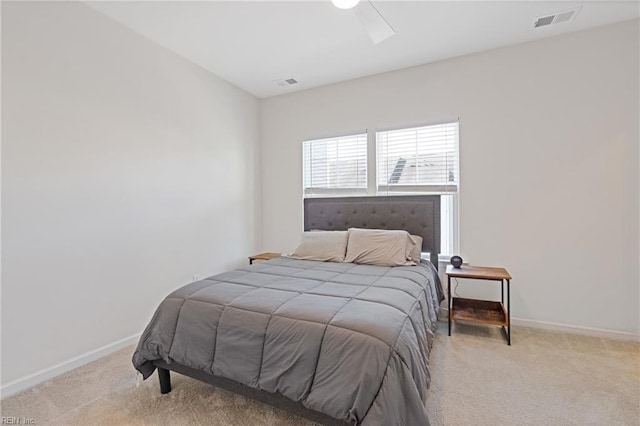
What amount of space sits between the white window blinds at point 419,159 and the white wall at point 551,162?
0.12 metres

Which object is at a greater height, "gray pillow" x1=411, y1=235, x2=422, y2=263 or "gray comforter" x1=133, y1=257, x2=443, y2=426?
"gray pillow" x1=411, y1=235, x2=422, y2=263

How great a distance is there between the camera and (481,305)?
3.02 meters

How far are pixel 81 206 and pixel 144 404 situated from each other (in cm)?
155

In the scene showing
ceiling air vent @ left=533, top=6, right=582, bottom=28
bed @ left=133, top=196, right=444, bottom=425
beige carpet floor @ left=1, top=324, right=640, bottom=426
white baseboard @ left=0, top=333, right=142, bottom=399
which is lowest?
beige carpet floor @ left=1, top=324, right=640, bottom=426

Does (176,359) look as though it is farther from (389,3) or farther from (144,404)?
(389,3)

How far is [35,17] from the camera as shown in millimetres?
2086

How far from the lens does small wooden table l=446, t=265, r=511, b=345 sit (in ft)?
8.62

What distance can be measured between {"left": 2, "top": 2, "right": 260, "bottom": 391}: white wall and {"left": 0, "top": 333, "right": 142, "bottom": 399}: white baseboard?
0.02m

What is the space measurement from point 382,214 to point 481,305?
1.37 metres

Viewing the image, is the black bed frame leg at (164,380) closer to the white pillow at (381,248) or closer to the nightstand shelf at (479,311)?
the white pillow at (381,248)

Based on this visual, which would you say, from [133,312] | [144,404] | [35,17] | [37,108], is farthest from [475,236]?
[35,17]

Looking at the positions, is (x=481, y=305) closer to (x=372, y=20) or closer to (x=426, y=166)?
(x=426, y=166)

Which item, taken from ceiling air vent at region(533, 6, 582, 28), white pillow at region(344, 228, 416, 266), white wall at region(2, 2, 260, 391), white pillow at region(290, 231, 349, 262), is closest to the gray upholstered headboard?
white pillow at region(344, 228, 416, 266)

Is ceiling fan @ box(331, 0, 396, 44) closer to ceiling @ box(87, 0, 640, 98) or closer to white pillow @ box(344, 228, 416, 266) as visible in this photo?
ceiling @ box(87, 0, 640, 98)
